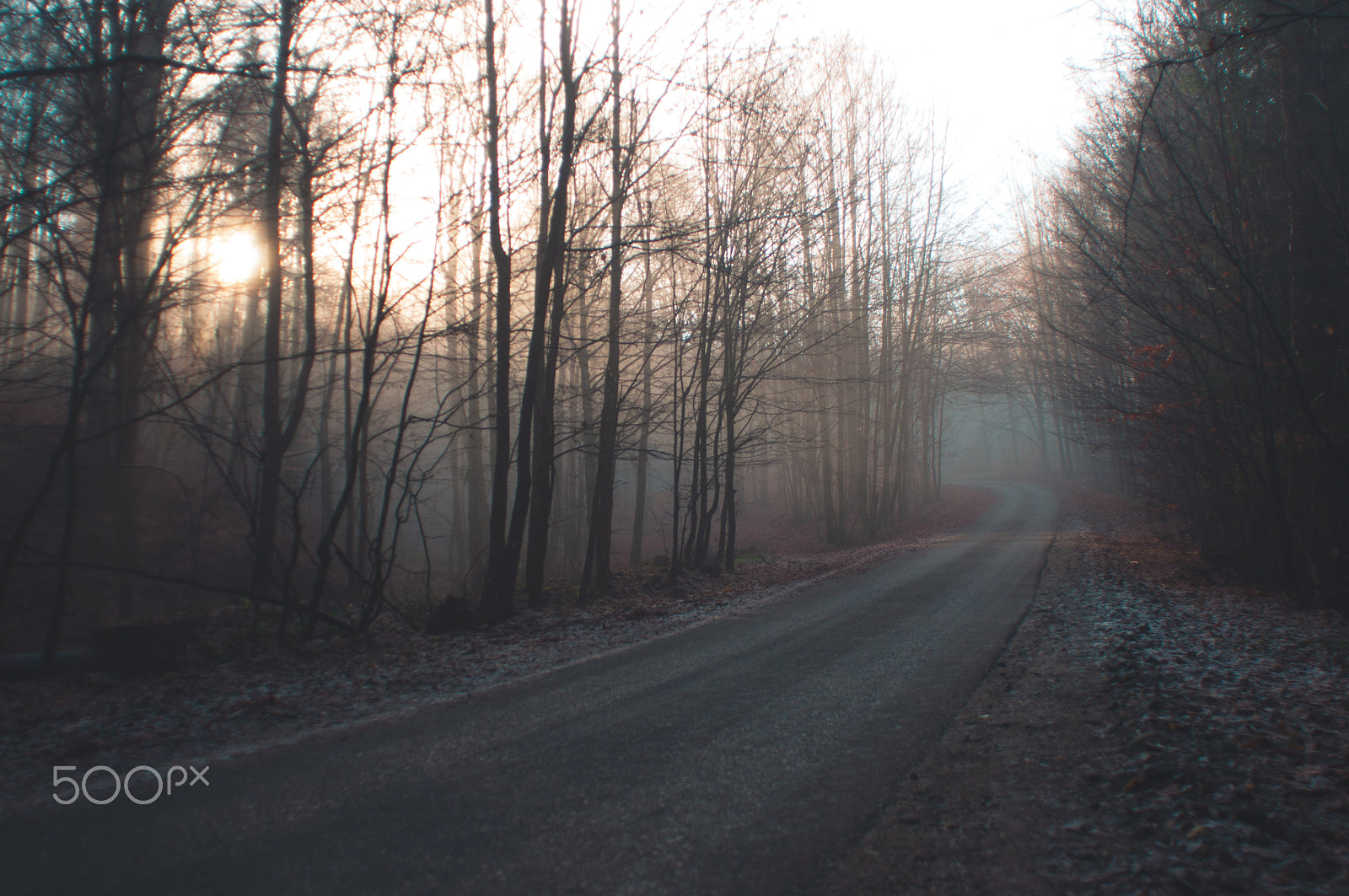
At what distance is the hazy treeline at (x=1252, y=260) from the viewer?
7.94 m

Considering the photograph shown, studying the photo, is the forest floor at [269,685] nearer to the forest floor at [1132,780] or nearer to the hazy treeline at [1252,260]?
the forest floor at [1132,780]

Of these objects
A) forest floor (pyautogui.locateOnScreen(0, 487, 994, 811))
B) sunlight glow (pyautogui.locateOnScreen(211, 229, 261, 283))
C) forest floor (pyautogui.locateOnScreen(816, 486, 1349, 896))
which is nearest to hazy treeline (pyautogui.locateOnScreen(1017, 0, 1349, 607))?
forest floor (pyautogui.locateOnScreen(816, 486, 1349, 896))

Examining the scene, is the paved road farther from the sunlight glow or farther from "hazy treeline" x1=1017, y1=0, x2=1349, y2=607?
the sunlight glow

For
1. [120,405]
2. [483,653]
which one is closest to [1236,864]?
[483,653]

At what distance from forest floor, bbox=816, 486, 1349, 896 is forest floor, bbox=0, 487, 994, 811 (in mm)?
3648

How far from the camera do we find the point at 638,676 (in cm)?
558

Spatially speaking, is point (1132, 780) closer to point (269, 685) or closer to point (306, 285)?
point (269, 685)

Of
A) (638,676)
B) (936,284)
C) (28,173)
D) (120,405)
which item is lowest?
(638,676)

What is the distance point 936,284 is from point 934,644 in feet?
66.5

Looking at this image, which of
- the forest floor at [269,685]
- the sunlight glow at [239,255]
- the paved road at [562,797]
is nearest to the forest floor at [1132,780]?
the paved road at [562,797]

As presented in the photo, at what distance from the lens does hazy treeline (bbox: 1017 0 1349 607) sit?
313 inches

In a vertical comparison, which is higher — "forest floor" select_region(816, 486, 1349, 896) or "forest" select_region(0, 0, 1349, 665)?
"forest" select_region(0, 0, 1349, 665)

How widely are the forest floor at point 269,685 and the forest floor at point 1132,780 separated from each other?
3.65 m

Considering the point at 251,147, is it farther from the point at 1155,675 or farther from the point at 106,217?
the point at 1155,675
